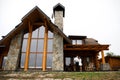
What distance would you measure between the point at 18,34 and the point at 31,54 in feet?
8.45

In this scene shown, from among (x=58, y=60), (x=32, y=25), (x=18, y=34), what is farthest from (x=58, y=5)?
(x=58, y=60)

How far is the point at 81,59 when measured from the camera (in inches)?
722

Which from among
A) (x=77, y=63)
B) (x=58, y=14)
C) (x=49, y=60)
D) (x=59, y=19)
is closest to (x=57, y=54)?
(x=49, y=60)

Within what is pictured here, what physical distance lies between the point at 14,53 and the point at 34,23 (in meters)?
3.82

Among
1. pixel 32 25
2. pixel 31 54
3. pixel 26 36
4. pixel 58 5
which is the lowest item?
pixel 31 54

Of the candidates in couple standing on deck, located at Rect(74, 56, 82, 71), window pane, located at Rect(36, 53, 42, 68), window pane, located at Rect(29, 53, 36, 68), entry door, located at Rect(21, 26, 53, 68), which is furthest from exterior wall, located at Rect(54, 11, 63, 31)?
window pane, located at Rect(29, 53, 36, 68)

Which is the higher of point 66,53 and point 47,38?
point 47,38

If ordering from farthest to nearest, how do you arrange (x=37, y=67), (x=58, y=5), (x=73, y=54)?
1. (x=58, y=5)
2. (x=73, y=54)
3. (x=37, y=67)

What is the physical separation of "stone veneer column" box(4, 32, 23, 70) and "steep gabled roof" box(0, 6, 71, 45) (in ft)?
1.68

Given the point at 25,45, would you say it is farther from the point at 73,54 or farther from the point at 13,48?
the point at 73,54

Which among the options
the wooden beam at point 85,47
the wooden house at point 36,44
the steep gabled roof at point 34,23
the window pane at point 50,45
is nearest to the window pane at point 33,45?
the wooden house at point 36,44

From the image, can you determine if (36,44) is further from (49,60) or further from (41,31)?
(49,60)

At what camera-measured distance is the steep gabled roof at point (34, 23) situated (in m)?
13.3

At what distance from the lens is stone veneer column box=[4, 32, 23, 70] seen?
42.1ft
